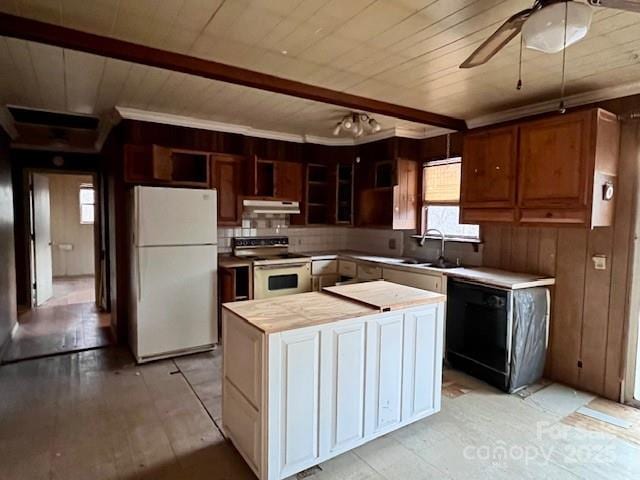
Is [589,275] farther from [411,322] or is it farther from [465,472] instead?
[465,472]

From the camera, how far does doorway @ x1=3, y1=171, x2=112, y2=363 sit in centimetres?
426

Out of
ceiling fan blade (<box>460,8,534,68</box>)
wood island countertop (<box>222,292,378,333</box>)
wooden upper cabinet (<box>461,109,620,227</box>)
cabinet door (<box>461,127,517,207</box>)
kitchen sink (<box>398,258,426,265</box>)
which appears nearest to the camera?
ceiling fan blade (<box>460,8,534,68</box>)

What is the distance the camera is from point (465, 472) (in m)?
2.16

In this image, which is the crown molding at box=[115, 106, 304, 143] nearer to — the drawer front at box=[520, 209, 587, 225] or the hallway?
the hallway

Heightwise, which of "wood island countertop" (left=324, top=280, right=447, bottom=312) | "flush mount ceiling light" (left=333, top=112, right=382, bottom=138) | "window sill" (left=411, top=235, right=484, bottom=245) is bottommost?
"wood island countertop" (left=324, top=280, right=447, bottom=312)

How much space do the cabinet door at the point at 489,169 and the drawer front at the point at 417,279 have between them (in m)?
0.77

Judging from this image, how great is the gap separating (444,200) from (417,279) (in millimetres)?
1098

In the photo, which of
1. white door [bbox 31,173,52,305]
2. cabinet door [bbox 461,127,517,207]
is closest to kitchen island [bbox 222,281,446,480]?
cabinet door [bbox 461,127,517,207]

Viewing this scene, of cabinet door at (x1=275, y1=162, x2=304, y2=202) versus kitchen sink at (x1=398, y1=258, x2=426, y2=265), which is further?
cabinet door at (x1=275, y1=162, x2=304, y2=202)

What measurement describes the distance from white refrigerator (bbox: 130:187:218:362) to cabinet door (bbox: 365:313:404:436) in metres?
2.16

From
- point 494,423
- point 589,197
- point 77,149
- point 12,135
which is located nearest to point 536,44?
point 589,197

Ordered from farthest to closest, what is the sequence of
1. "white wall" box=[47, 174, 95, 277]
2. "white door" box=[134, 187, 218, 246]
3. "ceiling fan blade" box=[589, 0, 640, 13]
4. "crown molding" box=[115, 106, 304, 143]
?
"white wall" box=[47, 174, 95, 277], "crown molding" box=[115, 106, 304, 143], "white door" box=[134, 187, 218, 246], "ceiling fan blade" box=[589, 0, 640, 13]

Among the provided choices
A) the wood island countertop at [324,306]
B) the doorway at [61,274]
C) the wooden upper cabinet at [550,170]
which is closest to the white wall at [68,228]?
the doorway at [61,274]

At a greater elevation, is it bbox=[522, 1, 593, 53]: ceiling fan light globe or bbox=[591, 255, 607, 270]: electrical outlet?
bbox=[522, 1, 593, 53]: ceiling fan light globe
